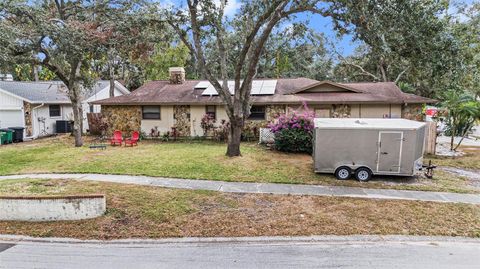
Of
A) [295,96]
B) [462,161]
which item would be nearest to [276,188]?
[462,161]

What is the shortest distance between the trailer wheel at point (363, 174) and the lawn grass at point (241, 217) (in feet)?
7.13

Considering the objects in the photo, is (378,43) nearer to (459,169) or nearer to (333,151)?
(333,151)

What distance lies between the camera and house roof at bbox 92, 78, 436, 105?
18031 mm

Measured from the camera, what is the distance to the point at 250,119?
1936 cm

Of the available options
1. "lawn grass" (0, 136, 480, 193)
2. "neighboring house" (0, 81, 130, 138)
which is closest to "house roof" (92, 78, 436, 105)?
"lawn grass" (0, 136, 480, 193)

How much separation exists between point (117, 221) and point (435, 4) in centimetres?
913

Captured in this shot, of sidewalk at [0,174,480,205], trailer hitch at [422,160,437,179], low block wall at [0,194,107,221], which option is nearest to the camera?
low block wall at [0,194,107,221]

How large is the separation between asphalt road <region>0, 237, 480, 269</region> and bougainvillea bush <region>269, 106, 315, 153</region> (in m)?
8.71

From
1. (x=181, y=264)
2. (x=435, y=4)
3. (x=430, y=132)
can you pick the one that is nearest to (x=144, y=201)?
(x=181, y=264)

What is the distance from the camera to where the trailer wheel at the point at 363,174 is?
1066 cm

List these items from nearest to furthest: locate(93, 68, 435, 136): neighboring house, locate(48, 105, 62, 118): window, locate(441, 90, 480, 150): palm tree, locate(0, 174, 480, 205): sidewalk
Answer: locate(0, 174, 480, 205): sidewalk
locate(441, 90, 480, 150): palm tree
locate(93, 68, 435, 136): neighboring house
locate(48, 105, 62, 118): window

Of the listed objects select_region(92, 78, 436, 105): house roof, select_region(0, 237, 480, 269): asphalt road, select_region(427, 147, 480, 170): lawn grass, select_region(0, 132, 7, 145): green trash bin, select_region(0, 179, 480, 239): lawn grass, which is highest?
select_region(92, 78, 436, 105): house roof

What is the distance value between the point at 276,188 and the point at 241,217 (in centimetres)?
258

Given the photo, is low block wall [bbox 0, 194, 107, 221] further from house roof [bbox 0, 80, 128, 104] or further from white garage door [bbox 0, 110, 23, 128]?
white garage door [bbox 0, 110, 23, 128]
